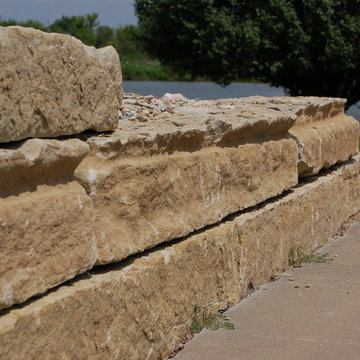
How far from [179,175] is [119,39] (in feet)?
74.4

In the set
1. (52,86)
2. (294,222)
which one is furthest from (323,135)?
(52,86)

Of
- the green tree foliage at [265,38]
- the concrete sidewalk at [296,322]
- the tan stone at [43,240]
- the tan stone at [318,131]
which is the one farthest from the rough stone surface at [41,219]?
the green tree foliage at [265,38]

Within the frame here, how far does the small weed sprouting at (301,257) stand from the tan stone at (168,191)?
57 cm

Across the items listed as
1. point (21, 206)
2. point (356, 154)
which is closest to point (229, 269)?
point (21, 206)

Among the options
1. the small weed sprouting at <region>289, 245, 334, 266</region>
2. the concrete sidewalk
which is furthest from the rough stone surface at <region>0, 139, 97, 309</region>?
the small weed sprouting at <region>289, 245, 334, 266</region>

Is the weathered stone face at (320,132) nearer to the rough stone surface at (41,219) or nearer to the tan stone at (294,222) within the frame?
the tan stone at (294,222)

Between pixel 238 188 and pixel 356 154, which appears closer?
pixel 238 188

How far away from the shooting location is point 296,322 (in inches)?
147

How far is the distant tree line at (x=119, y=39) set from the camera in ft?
20.0

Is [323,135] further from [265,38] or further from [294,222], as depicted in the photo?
[265,38]

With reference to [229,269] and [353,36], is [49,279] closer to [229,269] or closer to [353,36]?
[229,269]

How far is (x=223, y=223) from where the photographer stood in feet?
13.1

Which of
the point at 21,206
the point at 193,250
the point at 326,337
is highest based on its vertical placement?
the point at 21,206

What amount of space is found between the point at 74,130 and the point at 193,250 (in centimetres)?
101
